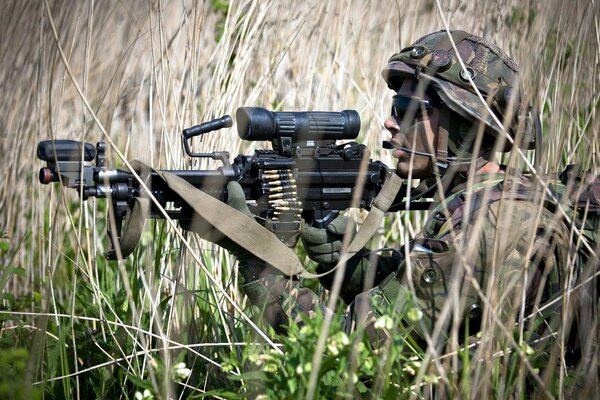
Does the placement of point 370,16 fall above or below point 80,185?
above

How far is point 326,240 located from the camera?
3.16m

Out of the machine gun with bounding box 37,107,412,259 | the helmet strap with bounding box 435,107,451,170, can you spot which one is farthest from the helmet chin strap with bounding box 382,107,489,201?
the machine gun with bounding box 37,107,412,259

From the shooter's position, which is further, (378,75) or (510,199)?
(378,75)

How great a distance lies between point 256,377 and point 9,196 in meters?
2.30

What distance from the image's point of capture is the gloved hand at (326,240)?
10.3ft

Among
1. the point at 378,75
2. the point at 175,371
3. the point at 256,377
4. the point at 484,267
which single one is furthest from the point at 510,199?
the point at 378,75

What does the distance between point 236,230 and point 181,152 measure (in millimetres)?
904

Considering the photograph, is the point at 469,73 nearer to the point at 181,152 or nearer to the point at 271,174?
the point at 271,174

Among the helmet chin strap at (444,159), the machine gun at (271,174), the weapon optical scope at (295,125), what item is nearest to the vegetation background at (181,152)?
the machine gun at (271,174)

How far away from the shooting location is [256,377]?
2.28 meters

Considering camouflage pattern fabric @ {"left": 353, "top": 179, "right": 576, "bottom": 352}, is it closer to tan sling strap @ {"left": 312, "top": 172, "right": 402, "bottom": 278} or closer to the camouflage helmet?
tan sling strap @ {"left": 312, "top": 172, "right": 402, "bottom": 278}

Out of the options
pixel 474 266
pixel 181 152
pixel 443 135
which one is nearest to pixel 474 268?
pixel 474 266

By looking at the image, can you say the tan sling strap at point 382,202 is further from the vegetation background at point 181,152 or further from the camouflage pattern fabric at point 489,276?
the vegetation background at point 181,152

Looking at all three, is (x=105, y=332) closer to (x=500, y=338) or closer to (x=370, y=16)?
(x=500, y=338)
